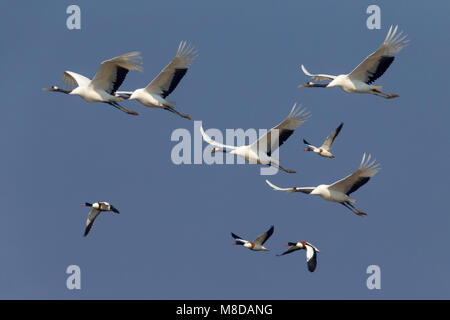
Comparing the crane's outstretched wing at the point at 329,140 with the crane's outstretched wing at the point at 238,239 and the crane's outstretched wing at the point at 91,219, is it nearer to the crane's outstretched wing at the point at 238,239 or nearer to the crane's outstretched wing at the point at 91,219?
the crane's outstretched wing at the point at 238,239

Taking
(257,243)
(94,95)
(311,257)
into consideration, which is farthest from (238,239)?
(94,95)

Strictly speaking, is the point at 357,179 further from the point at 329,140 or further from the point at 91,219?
the point at 91,219

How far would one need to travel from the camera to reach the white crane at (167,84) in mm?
50188

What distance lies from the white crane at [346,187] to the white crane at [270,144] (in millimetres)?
1177

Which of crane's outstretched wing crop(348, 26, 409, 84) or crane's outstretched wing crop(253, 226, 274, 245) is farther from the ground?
crane's outstretched wing crop(348, 26, 409, 84)

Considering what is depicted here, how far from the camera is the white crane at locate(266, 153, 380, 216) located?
161ft

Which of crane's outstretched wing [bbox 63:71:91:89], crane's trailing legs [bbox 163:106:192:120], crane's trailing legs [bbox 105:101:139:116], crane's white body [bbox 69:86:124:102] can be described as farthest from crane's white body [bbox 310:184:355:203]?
crane's outstretched wing [bbox 63:71:91:89]

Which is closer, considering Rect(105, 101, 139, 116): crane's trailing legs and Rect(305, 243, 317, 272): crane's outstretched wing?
Rect(305, 243, 317, 272): crane's outstretched wing

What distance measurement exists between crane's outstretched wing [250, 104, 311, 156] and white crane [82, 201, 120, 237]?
20.6ft

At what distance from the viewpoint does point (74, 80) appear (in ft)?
178

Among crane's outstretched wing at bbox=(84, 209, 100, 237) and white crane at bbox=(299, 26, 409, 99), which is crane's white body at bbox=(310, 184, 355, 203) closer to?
white crane at bbox=(299, 26, 409, 99)

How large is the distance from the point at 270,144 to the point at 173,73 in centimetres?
440

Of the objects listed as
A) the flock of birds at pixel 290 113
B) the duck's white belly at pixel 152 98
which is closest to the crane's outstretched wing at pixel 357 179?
the flock of birds at pixel 290 113
